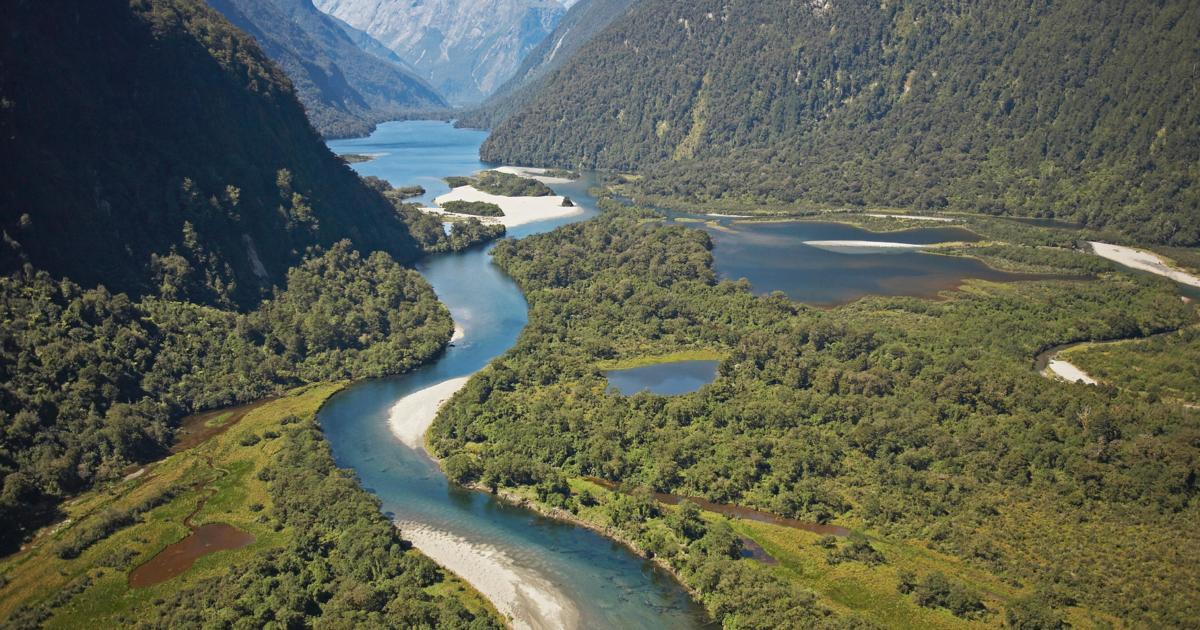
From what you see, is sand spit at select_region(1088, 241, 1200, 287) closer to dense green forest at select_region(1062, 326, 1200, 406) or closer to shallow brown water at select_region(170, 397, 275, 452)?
dense green forest at select_region(1062, 326, 1200, 406)

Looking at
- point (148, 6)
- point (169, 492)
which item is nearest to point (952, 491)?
point (169, 492)

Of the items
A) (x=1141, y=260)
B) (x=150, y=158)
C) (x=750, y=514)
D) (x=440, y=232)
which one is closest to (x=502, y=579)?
(x=750, y=514)

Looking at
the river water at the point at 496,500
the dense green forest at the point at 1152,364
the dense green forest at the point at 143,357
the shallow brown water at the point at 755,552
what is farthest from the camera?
the dense green forest at the point at 1152,364

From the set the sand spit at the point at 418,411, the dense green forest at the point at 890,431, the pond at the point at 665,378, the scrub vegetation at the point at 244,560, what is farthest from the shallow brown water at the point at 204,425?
the pond at the point at 665,378

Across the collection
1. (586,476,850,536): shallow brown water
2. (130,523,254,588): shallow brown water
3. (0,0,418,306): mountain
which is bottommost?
(130,523,254,588): shallow brown water

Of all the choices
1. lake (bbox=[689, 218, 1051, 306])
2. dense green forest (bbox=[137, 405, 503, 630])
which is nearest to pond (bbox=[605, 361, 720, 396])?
lake (bbox=[689, 218, 1051, 306])

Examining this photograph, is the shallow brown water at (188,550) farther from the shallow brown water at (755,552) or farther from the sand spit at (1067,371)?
the sand spit at (1067,371)
